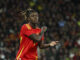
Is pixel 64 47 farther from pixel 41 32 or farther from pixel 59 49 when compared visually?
pixel 41 32

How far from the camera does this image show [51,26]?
42.6 feet

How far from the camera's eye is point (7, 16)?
13.0 metres

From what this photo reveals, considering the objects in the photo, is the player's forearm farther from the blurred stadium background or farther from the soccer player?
the blurred stadium background

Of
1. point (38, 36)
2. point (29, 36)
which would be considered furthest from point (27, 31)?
point (38, 36)

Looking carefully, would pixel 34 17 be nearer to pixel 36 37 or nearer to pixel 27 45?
pixel 36 37

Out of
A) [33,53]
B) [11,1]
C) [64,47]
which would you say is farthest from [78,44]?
[33,53]

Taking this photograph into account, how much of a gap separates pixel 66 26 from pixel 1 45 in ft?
11.4

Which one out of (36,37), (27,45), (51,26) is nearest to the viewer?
(36,37)

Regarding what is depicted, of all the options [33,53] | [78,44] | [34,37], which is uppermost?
[34,37]

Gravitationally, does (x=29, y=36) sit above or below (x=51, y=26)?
above

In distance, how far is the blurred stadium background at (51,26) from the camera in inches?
410

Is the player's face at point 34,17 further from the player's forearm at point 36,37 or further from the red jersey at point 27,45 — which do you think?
the player's forearm at point 36,37

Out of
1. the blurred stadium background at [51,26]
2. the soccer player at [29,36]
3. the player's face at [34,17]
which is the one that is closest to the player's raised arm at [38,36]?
the soccer player at [29,36]

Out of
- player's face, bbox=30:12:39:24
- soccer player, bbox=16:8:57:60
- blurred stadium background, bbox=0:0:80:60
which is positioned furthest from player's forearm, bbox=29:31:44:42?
blurred stadium background, bbox=0:0:80:60
